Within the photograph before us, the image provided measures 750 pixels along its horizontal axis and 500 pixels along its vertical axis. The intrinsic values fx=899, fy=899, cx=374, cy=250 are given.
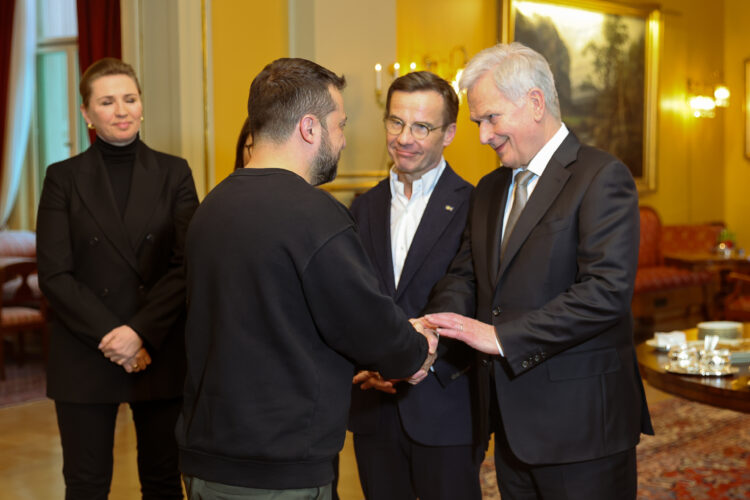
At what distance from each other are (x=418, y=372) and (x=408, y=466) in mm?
451

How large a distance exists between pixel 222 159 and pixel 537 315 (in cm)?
439

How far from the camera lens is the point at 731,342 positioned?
13.3 feet

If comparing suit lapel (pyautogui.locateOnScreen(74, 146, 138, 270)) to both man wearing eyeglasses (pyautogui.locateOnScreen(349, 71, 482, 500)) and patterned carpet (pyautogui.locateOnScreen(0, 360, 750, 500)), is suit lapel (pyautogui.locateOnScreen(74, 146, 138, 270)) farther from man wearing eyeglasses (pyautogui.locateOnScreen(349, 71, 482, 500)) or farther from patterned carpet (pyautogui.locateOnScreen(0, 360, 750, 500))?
patterned carpet (pyautogui.locateOnScreen(0, 360, 750, 500))

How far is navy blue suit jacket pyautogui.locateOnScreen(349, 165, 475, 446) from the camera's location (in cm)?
279

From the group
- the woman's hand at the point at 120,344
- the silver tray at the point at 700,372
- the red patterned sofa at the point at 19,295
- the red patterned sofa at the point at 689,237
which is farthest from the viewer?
the red patterned sofa at the point at 689,237

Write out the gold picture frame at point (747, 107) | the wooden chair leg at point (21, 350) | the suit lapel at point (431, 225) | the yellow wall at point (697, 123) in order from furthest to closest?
the gold picture frame at point (747, 107)
the yellow wall at point (697, 123)
the wooden chair leg at point (21, 350)
the suit lapel at point (431, 225)

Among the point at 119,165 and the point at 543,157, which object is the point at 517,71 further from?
the point at 119,165

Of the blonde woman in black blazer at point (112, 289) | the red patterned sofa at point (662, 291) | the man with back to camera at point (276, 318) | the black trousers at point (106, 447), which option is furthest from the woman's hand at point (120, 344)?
the red patterned sofa at point (662, 291)

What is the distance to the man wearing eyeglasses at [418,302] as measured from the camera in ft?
9.14

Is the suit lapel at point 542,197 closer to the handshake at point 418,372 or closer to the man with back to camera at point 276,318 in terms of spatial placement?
the handshake at point 418,372

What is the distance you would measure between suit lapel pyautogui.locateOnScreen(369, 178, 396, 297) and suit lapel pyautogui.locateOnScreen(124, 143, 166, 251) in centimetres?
78

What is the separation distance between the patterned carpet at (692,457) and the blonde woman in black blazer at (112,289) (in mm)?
2085

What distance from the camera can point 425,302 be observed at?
2887 mm

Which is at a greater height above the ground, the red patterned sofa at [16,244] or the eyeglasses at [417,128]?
the eyeglasses at [417,128]
